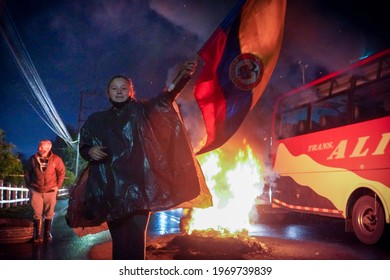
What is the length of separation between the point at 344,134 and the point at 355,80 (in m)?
1.19

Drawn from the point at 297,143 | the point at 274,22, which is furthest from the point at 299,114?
the point at 274,22

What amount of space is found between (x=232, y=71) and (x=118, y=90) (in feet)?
10.1

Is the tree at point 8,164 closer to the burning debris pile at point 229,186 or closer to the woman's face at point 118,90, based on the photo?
the burning debris pile at point 229,186

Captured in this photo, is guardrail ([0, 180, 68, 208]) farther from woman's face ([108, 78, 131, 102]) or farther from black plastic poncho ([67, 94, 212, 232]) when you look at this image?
woman's face ([108, 78, 131, 102])

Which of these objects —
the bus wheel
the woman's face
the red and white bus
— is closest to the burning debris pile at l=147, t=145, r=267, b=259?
the red and white bus

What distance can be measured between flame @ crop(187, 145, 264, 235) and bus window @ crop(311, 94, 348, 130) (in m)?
1.83

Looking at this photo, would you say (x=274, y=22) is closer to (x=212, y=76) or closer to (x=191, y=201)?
(x=212, y=76)

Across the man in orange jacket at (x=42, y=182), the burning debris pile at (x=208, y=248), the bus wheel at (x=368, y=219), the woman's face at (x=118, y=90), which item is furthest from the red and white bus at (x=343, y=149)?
the man in orange jacket at (x=42, y=182)

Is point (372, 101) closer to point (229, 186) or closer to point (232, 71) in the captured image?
point (232, 71)

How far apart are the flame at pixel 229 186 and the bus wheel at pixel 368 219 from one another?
7.77 ft

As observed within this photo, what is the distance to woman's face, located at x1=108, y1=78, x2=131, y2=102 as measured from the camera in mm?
3191

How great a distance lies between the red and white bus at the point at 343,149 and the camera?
22.7 ft

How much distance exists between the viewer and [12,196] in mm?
14414

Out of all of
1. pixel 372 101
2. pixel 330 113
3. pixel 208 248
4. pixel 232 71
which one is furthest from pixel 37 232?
pixel 372 101
